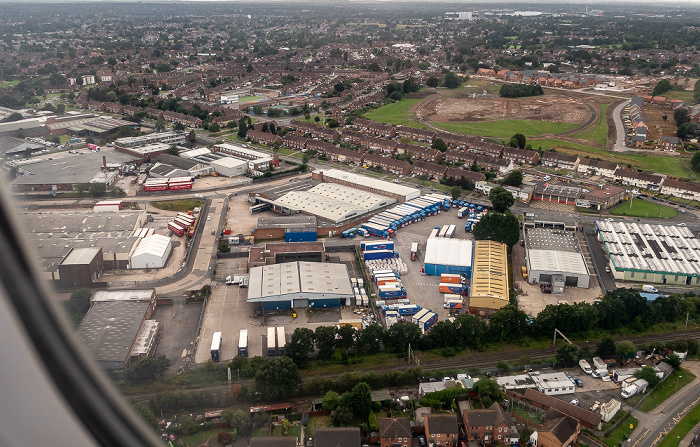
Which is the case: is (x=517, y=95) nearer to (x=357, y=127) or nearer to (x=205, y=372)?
(x=357, y=127)

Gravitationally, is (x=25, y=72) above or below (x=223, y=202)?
above

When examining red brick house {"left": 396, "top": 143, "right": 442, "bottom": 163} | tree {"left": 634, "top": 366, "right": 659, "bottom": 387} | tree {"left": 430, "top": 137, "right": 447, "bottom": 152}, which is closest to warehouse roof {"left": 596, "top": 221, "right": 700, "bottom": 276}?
tree {"left": 634, "top": 366, "right": 659, "bottom": 387}

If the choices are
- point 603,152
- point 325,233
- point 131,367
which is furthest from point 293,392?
point 603,152

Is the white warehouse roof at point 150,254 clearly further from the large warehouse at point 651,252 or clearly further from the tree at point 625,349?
the large warehouse at point 651,252

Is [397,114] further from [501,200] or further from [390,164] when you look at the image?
[501,200]

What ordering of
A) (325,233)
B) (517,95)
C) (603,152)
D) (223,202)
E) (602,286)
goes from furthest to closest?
(517,95) < (603,152) < (223,202) < (325,233) < (602,286)

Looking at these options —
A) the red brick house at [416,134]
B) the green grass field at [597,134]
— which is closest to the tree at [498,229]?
the red brick house at [416,134]

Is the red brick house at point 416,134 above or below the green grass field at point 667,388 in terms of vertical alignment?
below
